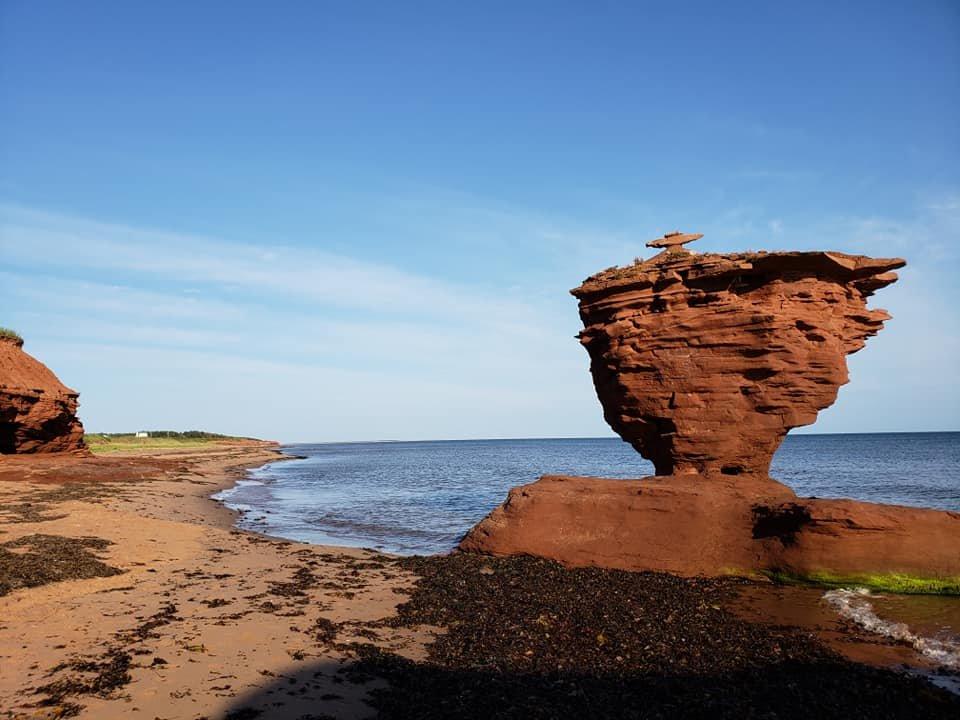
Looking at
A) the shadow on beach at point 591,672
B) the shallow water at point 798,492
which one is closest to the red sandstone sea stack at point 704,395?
the shallow water at point 798,492

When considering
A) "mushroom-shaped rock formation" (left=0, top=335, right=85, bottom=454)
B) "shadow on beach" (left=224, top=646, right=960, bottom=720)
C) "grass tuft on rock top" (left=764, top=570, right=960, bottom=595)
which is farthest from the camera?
"mushroom-shaped rock formation" (left=0, top=335, right=85, bottom=454)

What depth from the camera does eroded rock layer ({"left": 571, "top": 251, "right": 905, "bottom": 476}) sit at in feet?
54.4

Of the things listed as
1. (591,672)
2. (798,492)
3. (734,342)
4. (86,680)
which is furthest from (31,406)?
(798,492)

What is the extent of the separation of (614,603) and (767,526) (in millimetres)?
5071

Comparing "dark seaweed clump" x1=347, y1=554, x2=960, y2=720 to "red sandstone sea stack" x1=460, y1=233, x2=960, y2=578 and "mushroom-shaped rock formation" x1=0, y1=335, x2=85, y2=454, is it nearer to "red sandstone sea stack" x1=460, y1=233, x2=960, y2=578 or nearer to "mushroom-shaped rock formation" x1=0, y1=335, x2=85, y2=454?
"red sandstone sea stack" x1=460, y1=233, x2=960, y2=578

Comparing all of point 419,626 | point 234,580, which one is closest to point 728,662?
point 419,626

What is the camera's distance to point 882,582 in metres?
13.4

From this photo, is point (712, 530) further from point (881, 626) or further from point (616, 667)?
point (616, 667)

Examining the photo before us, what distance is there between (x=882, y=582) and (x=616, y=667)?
27.5 ft

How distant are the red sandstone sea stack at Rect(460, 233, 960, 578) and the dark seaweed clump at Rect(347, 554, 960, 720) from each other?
2.65 metres

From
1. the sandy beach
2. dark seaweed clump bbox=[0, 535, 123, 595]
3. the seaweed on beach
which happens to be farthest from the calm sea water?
the seaweed on beach

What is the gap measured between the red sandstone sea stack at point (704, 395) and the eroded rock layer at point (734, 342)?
0.12 ft

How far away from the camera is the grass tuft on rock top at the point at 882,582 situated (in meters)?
13.0

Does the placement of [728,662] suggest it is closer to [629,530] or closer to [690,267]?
[629,530]
